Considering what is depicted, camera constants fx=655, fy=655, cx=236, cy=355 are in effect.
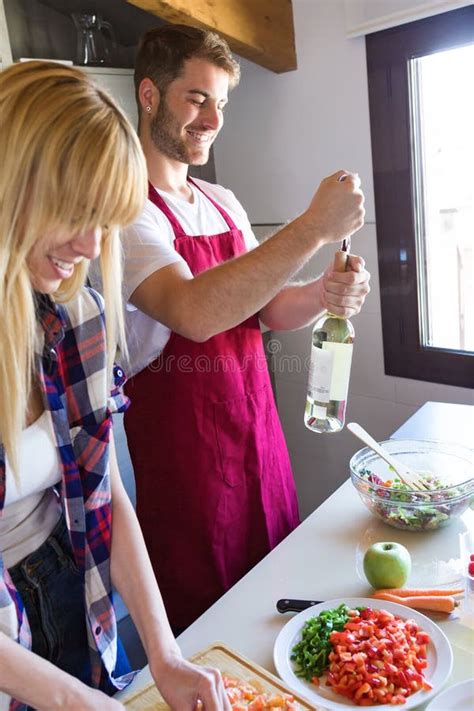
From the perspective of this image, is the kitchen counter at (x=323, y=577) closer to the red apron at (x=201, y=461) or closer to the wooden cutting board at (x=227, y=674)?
the wooden cutting board at (x=227, y=674)

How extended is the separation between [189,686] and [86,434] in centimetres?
37

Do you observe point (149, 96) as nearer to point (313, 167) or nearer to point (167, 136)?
point (167, 136)

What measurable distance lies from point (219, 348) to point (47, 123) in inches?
29.8

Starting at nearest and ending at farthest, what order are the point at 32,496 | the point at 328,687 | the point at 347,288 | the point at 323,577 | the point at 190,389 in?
the point at 328,687 < the point at 32,496 < the point at 323,577 < the point at 347,288 < the point at 190,389

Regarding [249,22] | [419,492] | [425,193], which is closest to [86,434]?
[419,492]

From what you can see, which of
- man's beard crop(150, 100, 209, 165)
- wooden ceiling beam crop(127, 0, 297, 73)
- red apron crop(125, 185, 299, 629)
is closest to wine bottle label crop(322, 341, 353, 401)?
red apron crop(125, 185, 299, 629)

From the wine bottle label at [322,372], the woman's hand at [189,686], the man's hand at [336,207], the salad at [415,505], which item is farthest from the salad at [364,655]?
the man's hand at [336,207]

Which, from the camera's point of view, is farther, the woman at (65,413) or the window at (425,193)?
the window at (425,193)

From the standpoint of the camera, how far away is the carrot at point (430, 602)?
0.95 meters

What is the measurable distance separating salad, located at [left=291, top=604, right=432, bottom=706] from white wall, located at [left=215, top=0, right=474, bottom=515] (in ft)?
4.42

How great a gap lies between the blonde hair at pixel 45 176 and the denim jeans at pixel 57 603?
0.67 ft

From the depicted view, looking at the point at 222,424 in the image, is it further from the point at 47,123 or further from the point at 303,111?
the point at 303,111

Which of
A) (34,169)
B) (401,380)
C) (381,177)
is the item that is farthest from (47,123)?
(401,380)

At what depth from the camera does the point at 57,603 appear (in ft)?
3.14
